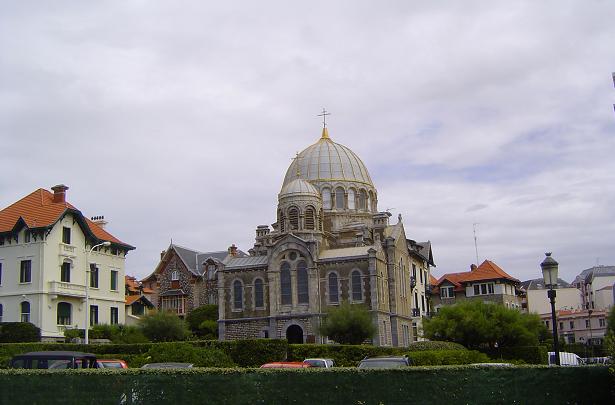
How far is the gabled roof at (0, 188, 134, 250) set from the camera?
172 ft

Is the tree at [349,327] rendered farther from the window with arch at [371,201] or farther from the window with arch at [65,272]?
the window with arch at [371,201]

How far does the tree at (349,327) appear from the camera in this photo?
174 ft

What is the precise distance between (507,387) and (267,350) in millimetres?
23511

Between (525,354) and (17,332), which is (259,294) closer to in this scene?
(17,332)

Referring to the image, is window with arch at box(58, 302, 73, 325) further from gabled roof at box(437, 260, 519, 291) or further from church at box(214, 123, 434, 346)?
gabled roof at box(437, 260, 519, 291)

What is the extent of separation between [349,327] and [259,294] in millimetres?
13991

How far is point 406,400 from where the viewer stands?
17.7m

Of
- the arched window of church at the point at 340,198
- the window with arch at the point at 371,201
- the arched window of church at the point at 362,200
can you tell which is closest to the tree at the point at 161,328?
the arched window of church at the point at 340,198

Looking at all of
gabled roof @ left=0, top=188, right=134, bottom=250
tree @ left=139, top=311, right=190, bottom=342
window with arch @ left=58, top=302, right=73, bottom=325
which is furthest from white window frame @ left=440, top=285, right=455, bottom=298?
window with arch @ left=58, top=302, right=73, bottom=325

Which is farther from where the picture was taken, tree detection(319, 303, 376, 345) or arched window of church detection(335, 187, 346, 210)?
arched window of church detection(335, 187, 346, 210)

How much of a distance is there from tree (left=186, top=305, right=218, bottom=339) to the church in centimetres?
376

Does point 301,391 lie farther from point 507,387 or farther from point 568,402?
point 568,402

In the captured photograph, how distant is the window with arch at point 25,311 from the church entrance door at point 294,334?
71.0ft

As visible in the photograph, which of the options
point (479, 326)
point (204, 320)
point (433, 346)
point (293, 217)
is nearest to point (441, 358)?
point (433, 346)
